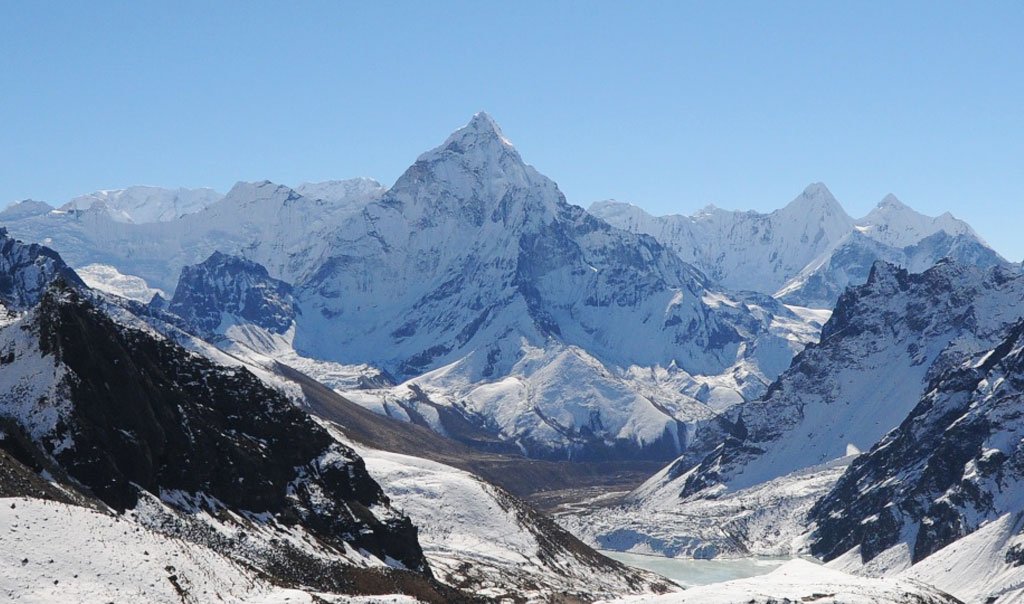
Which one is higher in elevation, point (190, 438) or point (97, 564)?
point (190, 438)

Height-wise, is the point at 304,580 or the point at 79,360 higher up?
the point at 79,360

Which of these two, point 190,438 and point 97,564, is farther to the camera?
point 190,438

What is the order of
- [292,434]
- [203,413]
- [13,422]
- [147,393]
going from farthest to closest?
[292,434]
[203,413]
[147,393]
[13,422]

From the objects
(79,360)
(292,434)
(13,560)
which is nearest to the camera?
(13,560)

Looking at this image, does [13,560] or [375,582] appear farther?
[375,582]

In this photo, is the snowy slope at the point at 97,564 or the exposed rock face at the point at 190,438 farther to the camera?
the exposed rock face at the point at 190,438

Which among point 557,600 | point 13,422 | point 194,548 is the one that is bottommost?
point 557,600

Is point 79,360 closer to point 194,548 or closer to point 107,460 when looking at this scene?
point 107,460

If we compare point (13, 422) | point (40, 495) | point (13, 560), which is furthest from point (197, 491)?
point (13, 560)

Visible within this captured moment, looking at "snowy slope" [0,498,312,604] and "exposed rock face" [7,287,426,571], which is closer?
"snowy slope" [0,498,312,604]
